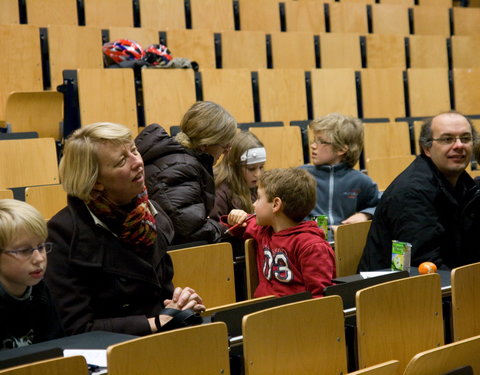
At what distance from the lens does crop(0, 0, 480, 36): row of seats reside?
4.69m

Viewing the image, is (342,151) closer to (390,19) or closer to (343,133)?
(343,133)

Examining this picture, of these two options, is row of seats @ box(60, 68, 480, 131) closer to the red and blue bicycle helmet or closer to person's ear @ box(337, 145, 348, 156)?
the red and blue bicycle helmet

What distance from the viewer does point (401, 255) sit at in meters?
2.33

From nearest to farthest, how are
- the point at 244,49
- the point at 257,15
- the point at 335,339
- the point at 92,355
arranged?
1. the point at 92,355
2. the point at 335,339
3. the point at 244,49
4. the point at 257,15

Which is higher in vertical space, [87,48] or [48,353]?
[87,48]

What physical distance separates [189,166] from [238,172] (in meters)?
0.43

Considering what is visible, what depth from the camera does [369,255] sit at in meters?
2.57

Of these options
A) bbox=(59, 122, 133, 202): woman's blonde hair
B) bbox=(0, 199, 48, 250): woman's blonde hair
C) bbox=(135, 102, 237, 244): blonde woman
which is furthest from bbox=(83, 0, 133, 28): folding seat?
bbox=(0, 199, 48, 250): woman's blonde hair

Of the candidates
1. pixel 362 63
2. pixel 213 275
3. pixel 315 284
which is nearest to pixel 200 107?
pixel 213 275

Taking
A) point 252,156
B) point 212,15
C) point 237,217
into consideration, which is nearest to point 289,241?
point 237,217

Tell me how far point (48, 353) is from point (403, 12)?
220 inches

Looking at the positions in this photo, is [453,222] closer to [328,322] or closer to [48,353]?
[328,322]

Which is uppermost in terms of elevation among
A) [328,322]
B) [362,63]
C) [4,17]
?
[4,17]

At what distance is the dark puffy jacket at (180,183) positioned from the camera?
250cm
